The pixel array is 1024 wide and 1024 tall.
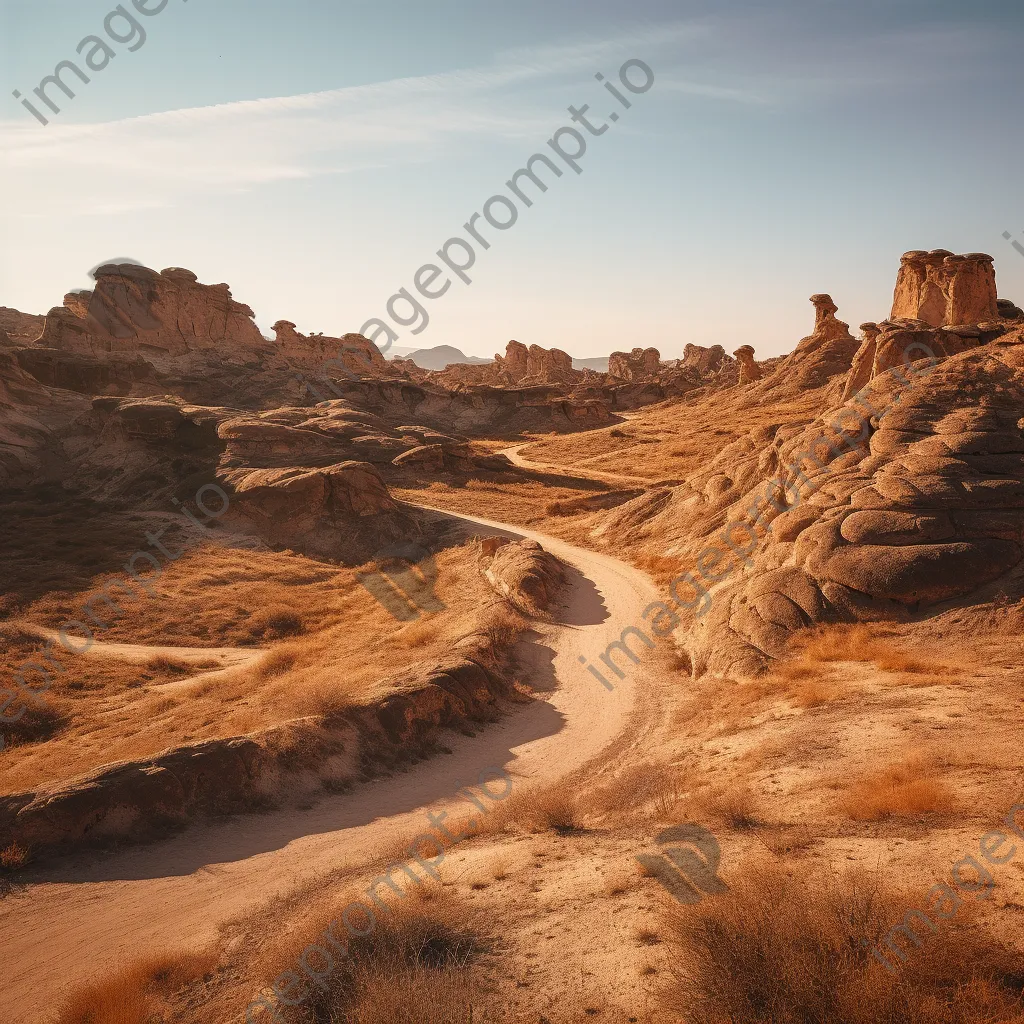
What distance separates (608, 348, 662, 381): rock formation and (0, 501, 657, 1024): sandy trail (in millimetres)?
109499

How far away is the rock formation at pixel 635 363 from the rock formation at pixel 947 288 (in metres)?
64.1

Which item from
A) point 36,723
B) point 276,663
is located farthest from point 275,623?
point 36,723

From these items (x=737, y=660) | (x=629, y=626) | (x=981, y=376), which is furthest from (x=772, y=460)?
(x=737, y=660)

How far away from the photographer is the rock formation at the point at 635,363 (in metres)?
125

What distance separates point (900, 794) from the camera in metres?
9.14

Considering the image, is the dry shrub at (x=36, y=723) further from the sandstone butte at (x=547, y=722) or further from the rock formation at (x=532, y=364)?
the rock formation at (x=532, y=364)

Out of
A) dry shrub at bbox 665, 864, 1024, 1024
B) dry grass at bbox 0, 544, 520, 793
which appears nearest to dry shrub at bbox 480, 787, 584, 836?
dry shrub at bbox 665, 864, 1024, 1024

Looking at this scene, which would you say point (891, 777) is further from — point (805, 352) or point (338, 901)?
point (805, 352)

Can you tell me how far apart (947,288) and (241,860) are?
2504 inches

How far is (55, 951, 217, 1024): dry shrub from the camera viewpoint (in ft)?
24.1

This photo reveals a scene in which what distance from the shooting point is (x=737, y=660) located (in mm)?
17344

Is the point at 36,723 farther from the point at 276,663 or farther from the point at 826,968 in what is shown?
the point at 826,968

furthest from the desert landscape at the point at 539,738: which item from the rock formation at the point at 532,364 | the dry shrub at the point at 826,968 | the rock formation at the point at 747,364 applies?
the rock formation at the point at 532,364

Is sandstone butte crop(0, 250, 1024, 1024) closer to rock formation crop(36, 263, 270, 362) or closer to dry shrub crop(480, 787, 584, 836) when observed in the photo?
dry shrub crop(480, 787, 584, 836)
